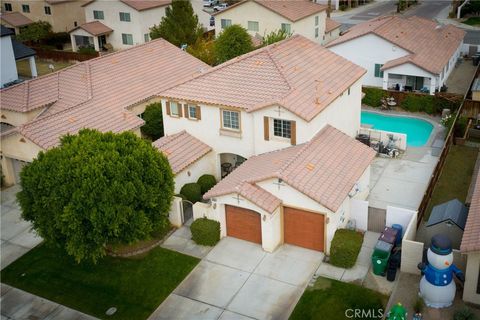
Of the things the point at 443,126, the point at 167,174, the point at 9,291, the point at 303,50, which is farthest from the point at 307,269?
the point at 443,126

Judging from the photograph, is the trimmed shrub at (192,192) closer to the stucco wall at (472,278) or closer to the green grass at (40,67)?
the stucco wall at (472,278)

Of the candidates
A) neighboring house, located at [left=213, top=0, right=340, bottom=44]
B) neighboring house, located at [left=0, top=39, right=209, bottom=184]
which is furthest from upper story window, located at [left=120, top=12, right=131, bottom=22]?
neighboring house, located at [left=0, top=39, right=209, bottom=184]

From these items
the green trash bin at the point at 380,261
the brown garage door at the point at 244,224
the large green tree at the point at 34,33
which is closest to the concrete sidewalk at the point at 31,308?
the brown garage door at the point at 244,224

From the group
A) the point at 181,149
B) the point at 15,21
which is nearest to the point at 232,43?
the point at 181,149

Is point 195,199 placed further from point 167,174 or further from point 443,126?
point 443,126

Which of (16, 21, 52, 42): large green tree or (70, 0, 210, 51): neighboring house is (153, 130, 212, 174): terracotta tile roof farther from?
(16, 21, 52, 42): large green tree

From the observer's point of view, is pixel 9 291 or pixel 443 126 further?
pixel 443 126
